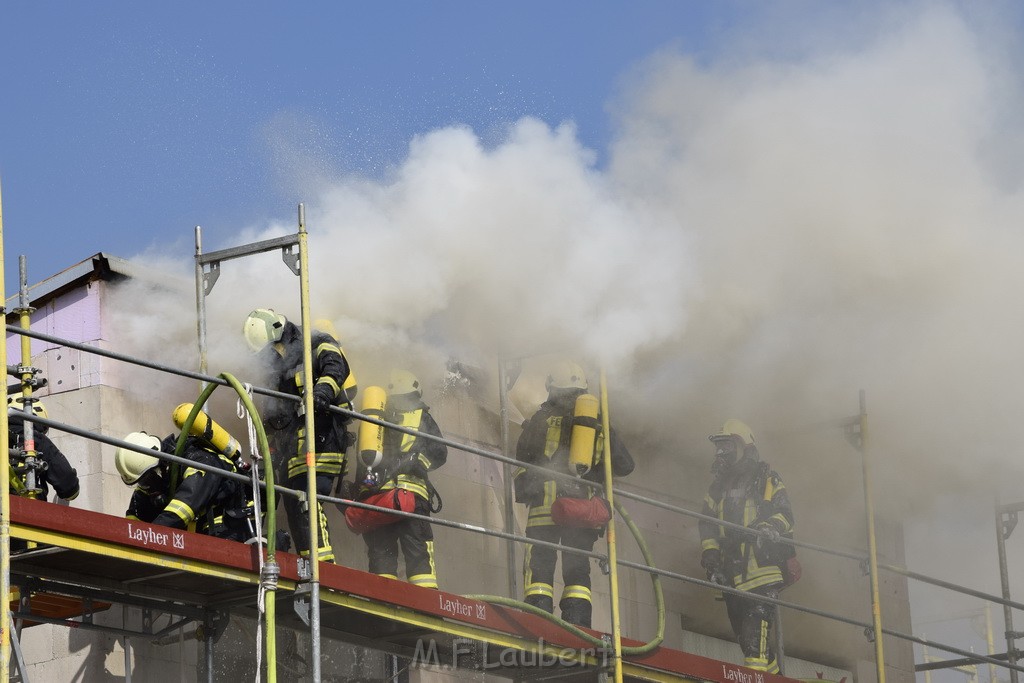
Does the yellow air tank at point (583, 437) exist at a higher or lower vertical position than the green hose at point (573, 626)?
higher

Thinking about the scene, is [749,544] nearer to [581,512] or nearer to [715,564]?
[715,564]

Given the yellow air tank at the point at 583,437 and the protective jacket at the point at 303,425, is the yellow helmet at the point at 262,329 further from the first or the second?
the yellow air tank at the point at 583,437

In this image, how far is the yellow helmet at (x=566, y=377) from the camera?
13.1m

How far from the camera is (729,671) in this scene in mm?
13258

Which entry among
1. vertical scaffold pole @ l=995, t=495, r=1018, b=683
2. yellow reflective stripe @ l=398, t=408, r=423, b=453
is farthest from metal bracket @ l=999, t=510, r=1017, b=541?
yellow reflective stripe @ l=398, t=408, r=423, b=453

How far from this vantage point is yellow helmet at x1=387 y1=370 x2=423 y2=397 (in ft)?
40.8

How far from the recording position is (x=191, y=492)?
1016 cm

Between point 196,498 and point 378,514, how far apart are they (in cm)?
191

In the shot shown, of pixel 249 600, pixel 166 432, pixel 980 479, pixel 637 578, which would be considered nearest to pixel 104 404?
pixel 166 432

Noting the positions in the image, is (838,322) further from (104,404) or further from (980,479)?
(104,404)

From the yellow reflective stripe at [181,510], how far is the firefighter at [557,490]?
10.4 feet

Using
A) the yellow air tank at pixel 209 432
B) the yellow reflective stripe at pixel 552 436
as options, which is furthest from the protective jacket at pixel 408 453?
the yellow air tank at pixel 209 432

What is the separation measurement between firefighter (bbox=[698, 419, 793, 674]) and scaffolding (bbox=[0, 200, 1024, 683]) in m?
1.33

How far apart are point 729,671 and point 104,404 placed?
514 centimetres
